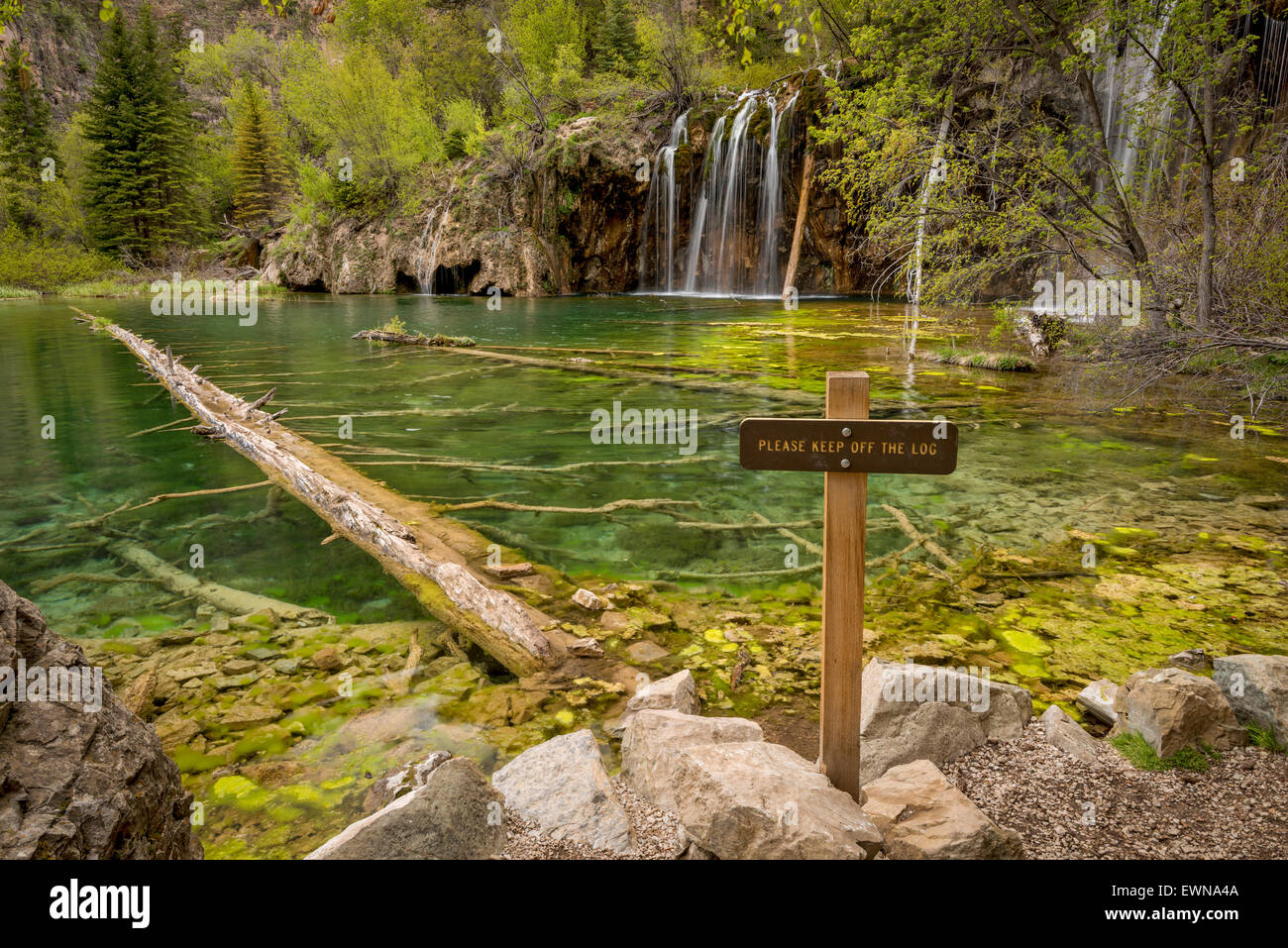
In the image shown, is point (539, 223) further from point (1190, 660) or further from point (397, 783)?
point (397, 783)

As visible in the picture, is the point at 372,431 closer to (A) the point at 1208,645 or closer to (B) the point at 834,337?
(A) the point at 1208,645

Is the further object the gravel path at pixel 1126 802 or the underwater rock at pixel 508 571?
the underwater rock at pixel 508 571

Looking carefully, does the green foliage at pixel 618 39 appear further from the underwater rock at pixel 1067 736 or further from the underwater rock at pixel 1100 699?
the underwater rock at pixel 1067 736

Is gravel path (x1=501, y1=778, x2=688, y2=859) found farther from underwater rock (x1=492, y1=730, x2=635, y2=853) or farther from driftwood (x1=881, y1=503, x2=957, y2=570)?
driftwood (x1=881, y1=503, x2=957, y2=570)

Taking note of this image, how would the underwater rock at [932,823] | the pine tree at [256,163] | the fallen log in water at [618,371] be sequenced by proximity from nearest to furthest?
1. the underwater rock at [932,823]
2. the fallen log in water at [618,371]
3. the pine tree at [256,163]

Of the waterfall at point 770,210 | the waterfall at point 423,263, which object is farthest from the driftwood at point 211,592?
the waterfall at point 423,263

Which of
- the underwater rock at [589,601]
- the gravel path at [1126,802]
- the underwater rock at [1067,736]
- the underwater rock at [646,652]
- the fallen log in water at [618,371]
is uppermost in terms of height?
the fallen log in water at [618,371]

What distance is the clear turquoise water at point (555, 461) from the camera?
20.6 feet

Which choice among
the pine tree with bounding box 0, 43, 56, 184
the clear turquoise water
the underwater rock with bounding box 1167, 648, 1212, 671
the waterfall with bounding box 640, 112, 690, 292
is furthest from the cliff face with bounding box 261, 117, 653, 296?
the underwater rock with bounding box 1167, 648, 1212, 671

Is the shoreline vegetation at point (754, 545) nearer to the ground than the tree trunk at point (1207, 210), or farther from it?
nearer to the ground

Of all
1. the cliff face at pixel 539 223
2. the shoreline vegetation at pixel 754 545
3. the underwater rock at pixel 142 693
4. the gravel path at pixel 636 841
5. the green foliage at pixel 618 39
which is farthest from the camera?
the green foliage at pixel 618 39

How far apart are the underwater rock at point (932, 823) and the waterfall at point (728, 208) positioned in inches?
1374
